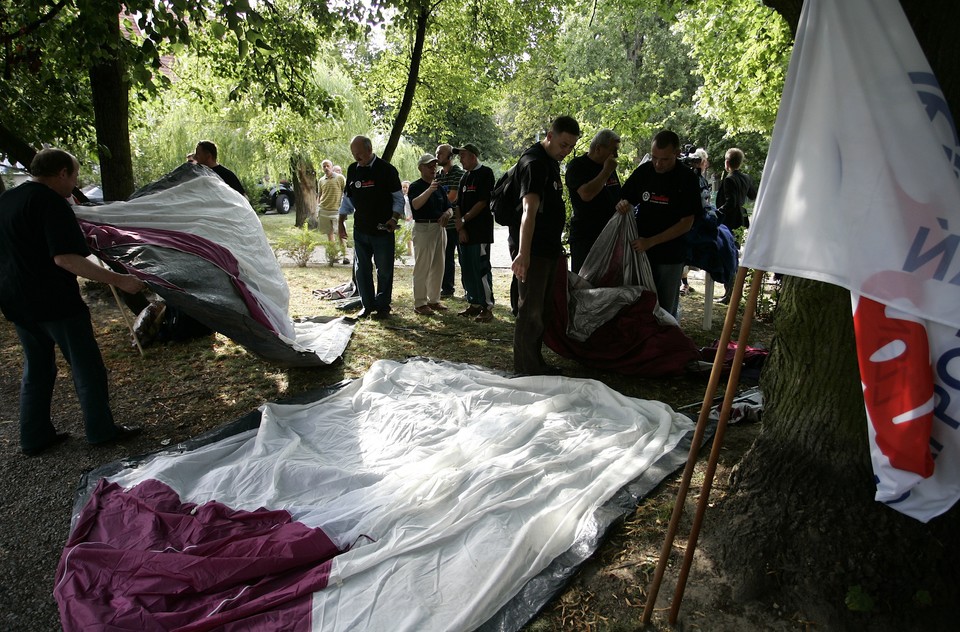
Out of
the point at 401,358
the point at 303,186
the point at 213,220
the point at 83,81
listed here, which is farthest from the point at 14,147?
the point at 303,186

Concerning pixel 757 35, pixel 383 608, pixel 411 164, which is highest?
pixel 757 35

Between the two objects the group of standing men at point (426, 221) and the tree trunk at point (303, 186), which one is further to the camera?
the tree trunk at point (303, 186)

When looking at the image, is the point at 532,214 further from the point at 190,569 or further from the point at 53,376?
the point at 53,376

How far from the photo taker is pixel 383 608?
76.7 inches

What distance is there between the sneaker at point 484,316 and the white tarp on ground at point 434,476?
1996 millimetres

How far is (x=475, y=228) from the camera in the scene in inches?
239

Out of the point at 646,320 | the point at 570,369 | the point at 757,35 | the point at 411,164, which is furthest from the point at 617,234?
the point at 411,164

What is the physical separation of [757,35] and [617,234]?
533 centimetres

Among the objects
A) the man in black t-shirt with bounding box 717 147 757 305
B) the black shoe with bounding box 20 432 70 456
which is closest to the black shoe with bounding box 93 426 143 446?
the black shoe with bounding box 20 432 70 456

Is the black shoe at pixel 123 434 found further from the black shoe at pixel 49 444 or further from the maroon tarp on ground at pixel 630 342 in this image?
the maroon tarp on ground at pixel 630 342

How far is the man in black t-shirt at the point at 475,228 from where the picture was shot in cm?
603

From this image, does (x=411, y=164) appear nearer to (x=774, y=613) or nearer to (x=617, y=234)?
(x=617, y=234)

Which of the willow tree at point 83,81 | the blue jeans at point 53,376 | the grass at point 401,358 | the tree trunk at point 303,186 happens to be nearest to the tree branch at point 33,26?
the willow tree at point 83,81

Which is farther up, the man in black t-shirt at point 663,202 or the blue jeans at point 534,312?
the man in black t-shirt at point 663,202
